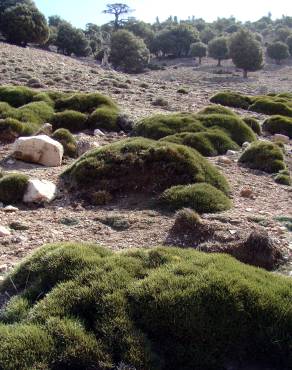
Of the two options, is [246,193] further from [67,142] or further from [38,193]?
[67,142]

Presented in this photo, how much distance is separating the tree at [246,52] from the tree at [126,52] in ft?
58.2

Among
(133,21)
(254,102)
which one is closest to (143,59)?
(133,21)

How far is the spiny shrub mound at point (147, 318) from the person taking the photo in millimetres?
5465

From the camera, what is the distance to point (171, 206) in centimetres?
1141

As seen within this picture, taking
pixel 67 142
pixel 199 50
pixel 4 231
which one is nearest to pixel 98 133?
pixel 67 142

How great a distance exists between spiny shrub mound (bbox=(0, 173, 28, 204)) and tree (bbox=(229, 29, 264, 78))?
289 feet

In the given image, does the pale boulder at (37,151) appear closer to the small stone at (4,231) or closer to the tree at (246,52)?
the small stone at (4,231)

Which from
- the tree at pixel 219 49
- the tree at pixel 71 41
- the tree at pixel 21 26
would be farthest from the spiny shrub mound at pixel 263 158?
the tree at pixel 219 49

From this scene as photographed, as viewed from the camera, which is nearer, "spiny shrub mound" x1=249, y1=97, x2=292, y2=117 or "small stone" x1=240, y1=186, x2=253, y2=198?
"small stone" x1=240, y1=186, x2=253, y2=198

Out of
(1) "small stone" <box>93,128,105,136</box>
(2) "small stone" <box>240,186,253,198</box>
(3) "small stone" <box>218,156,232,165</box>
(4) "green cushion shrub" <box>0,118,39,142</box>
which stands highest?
(4) "green cushion shrub" <box>0,118,39,142</box>

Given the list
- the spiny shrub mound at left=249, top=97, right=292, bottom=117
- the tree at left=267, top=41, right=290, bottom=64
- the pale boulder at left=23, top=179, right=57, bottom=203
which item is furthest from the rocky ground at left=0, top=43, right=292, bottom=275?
the tree at left=267, top=41, right=290, bottom=64

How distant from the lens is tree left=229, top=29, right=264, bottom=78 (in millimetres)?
95062

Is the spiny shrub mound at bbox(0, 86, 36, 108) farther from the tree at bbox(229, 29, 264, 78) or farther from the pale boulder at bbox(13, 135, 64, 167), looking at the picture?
the tree at bbox(229, 29, 264, 78)

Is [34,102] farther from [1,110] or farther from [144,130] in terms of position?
[144,130]
